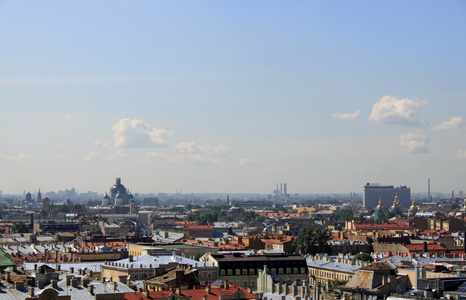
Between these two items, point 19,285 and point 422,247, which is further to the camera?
point 422,247

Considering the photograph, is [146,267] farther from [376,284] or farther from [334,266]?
[334,266]

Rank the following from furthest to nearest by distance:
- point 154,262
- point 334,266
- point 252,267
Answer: point 334,266 → point 252,267 → point 154,262

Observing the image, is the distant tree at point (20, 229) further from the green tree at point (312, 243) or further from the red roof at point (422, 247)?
the red roof at point (422, 247)

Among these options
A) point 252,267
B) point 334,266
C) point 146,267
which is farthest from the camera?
point 334,266

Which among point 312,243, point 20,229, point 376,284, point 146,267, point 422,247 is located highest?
point 20,229

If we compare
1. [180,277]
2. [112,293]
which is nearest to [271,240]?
[180,277]

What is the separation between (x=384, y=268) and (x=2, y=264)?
912 inches

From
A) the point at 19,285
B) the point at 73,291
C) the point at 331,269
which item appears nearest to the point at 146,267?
the point at 73,291

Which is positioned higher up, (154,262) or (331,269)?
(154,262)

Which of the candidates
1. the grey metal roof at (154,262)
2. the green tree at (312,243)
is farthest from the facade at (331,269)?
the green tree at (312,243)

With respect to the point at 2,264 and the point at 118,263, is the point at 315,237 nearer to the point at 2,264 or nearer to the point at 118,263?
the point at 118,263

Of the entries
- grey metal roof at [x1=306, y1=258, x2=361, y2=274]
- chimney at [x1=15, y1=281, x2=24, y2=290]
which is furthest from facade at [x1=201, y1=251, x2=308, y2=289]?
chimney at [x1=15, y1=281, x2=24, y2=290]

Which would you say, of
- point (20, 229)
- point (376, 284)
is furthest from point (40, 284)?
point (20, 229)

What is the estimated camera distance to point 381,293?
182ft
